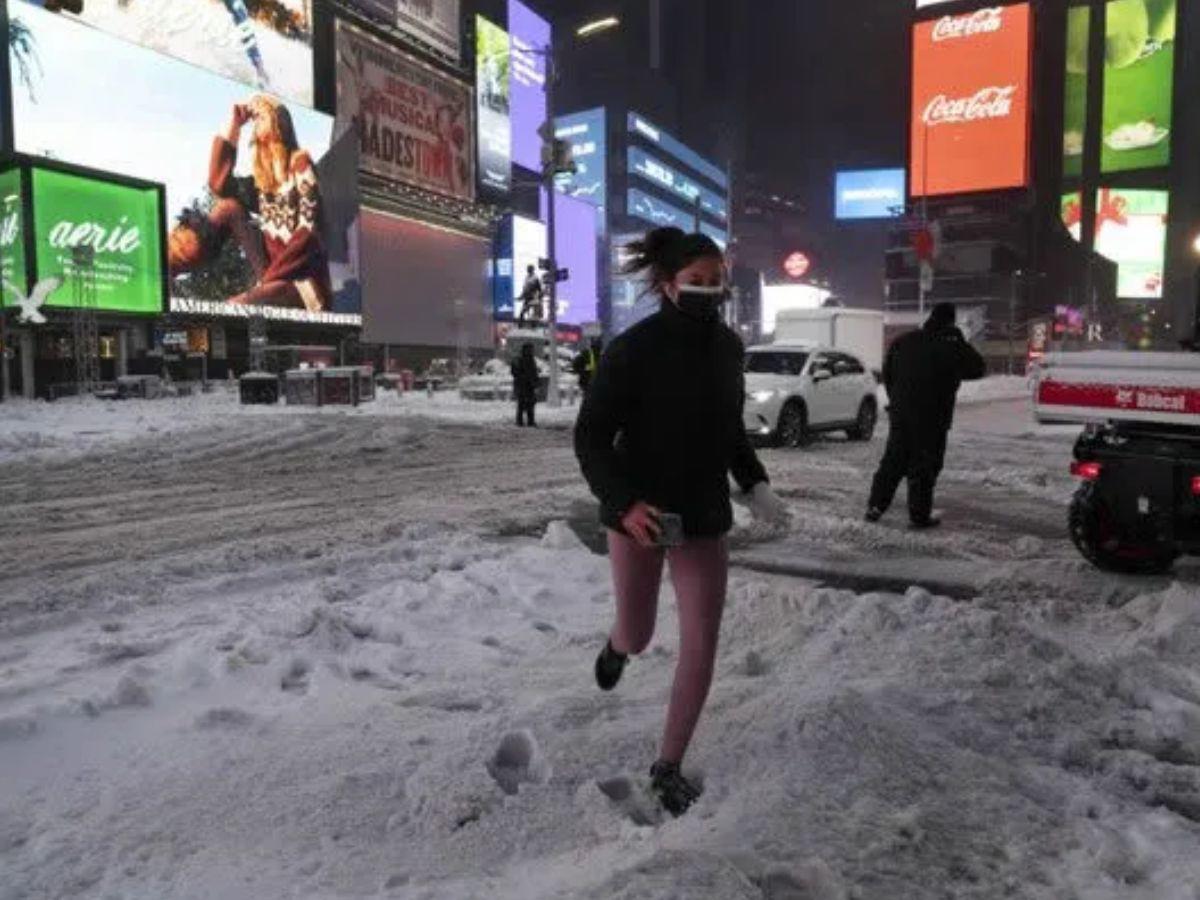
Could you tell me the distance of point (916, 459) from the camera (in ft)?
28.6

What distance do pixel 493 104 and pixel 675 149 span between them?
159 ft

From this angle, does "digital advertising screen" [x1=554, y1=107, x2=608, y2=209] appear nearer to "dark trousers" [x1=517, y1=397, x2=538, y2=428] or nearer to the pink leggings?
"dark trousers" [x1=517, y1=397, x2=538, y2=428]

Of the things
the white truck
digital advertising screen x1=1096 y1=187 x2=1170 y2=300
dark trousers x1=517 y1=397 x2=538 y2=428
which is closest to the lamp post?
dark trousers x1=517 y1=397 x2=538 y2=428

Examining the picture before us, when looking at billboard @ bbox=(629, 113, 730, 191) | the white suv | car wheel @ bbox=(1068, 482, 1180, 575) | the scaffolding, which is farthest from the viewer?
billboard @ bbox=(629, 113, 730, 191)

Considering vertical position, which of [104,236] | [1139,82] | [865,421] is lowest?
[865,421]

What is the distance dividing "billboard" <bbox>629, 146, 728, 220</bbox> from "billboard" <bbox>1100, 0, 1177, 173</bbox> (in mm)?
40128

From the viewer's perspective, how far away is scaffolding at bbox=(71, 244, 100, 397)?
34.2 m

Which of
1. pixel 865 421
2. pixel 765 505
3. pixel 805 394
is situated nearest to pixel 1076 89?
pixel 865 421

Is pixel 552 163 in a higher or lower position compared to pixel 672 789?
higher

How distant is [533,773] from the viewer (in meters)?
3.52

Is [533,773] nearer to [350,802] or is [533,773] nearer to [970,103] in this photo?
[350,802]

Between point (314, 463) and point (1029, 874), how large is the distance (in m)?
12.5

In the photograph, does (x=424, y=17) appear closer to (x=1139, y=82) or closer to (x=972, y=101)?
(x=972, y=101)

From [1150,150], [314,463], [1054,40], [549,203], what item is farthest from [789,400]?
[1150,150]
